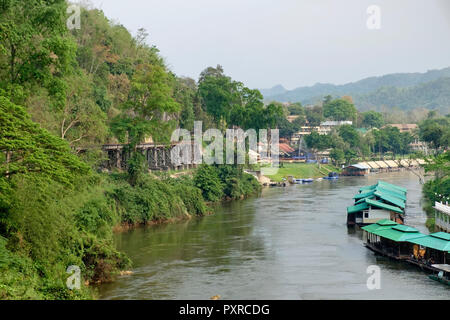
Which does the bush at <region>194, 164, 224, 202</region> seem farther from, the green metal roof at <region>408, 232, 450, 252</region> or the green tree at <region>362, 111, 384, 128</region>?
the green tree at <region>362, 111, 384, 128</region>

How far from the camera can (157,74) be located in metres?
49.7

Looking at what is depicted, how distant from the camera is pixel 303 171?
309 ft

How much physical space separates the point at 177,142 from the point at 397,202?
2938cm

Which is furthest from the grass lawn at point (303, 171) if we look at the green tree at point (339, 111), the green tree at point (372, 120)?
the green tree at point (372, 120)

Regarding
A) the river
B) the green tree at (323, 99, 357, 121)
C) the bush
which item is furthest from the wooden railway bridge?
the green tree at (323, 99, 357, 121)

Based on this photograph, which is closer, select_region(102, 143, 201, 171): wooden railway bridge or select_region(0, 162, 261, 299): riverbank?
select_region(0, 162, 261, 299): riverbank

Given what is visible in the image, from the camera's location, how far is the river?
25703mm

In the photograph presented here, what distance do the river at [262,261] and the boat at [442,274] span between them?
0.34m

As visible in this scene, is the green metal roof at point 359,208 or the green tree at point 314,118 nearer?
the green metal roof at point 359,208

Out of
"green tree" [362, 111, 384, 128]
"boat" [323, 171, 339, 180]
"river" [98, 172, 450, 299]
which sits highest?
"green tree" [362, 111, 384, 128]

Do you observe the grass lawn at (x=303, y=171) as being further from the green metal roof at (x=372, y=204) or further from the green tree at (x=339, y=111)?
the green tree at (x=339, y=111)

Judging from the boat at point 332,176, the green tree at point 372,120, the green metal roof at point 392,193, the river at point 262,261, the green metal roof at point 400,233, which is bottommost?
the river at point 262,261

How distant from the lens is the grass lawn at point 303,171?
285 feet

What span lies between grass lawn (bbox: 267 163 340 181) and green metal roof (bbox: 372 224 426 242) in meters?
48.9
